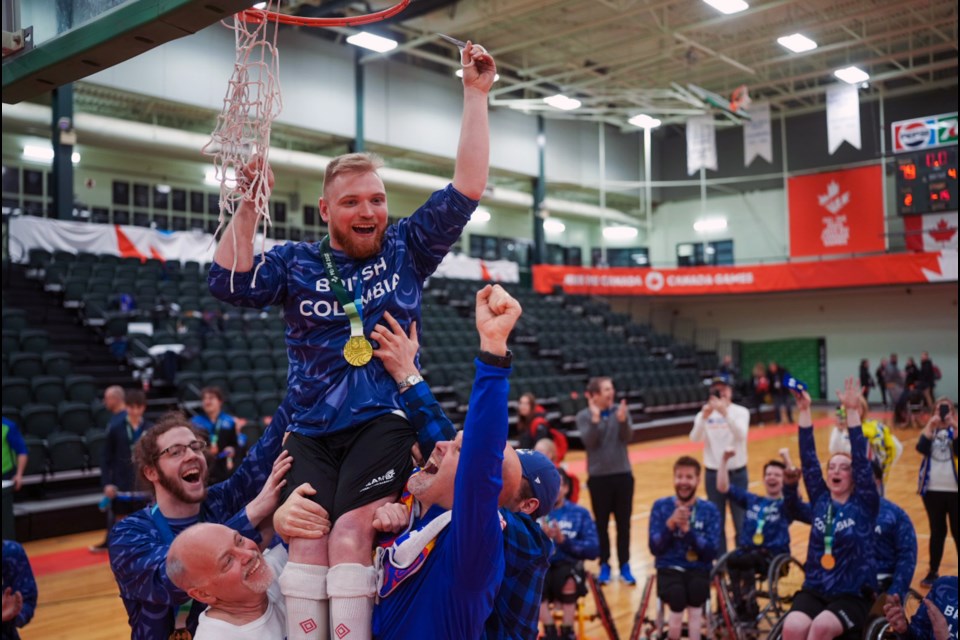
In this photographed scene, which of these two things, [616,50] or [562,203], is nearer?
[616,50]

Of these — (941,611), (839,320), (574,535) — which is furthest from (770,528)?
(839,320)

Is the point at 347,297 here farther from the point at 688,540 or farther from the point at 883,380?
the point at 883,380

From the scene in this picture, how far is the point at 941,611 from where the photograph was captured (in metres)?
3.30

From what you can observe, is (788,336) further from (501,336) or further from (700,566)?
(501,336)

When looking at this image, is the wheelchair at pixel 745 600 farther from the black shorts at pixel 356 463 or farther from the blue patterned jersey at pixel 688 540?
the black shorts at pixel 356 463

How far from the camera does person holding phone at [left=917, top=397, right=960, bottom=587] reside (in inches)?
255

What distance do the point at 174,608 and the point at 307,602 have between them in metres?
0.75

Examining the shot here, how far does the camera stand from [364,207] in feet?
7.16

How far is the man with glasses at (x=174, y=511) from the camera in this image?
2.24 metres

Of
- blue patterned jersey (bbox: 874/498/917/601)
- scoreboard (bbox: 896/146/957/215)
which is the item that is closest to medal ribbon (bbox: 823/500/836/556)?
blue patterned jersey (bbox: 874/498/917/601)

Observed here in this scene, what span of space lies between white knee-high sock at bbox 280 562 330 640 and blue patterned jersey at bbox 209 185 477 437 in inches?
14.3

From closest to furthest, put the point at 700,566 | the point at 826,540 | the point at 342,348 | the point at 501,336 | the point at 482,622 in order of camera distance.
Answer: the point at 501,336
the point at 482,622
the point at 342,348
the point at 826,540
the point at 700,566

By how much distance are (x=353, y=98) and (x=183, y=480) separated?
17.2 m

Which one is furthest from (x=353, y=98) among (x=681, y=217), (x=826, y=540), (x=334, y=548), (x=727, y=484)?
(x=334, y=548)
